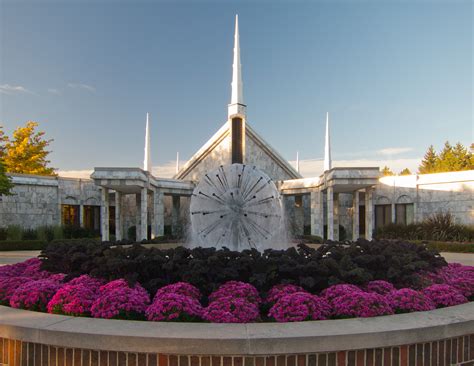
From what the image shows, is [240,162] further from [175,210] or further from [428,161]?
[428,161]

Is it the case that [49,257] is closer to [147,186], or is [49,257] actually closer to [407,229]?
[147,186]

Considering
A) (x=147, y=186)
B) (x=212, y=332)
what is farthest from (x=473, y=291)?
(x=147, y=186)

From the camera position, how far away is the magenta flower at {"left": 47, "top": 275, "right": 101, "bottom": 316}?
4.80 m

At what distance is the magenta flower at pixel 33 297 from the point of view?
519 cm

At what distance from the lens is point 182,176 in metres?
35.0

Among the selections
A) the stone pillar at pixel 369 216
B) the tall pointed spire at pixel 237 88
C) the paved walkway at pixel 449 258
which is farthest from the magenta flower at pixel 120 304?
the tall pointed spire at pixel 237 88

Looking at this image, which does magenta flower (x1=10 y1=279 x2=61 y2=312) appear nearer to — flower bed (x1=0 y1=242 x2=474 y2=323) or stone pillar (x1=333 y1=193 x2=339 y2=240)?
flower bed (x1=0 y1=242 x2=474 y2=323)

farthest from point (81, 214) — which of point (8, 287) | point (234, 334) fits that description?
point (234, 334)

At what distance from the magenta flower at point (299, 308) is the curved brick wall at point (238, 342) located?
0.94ft

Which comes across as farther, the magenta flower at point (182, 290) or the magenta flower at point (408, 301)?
the magenta flower at point (182, 290)

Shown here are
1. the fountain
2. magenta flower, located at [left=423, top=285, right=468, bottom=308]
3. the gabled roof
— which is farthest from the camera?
the gabled roof

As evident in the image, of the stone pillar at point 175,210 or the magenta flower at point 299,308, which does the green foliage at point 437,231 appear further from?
the magenta flower at point 299,308

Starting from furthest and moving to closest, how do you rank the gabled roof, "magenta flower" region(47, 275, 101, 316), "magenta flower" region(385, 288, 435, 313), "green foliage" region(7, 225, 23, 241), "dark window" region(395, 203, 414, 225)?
the gabled roof, "dark window" region(395, 203, 414, 225), "green foliage" region(7, 225, 23, 241), "magenta flower" region(385, 288, 435, 313), "magenta flower" region(47, 275, 101, 316)

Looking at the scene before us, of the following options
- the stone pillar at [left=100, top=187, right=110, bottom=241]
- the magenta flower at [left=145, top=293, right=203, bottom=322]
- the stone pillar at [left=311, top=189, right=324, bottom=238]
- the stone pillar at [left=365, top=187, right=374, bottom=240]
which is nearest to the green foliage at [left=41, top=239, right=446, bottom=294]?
the magenta flower at [left=145, top=293, right=203, bottom=322]
